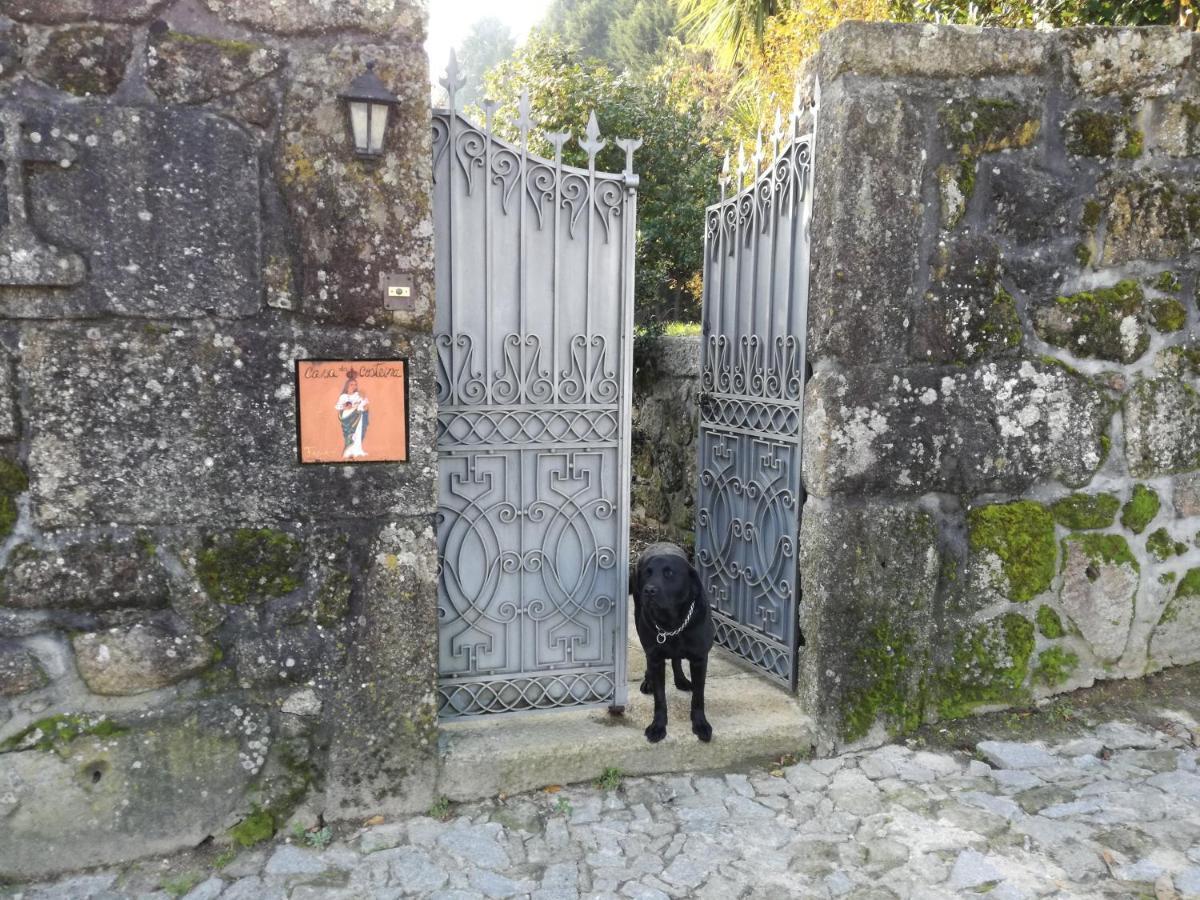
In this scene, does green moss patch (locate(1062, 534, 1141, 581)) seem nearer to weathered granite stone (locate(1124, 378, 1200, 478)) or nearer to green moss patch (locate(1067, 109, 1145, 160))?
weathered granite stone (locate(1124, 378, 1200, 478))

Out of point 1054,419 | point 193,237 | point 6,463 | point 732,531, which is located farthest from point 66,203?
point 1054,419

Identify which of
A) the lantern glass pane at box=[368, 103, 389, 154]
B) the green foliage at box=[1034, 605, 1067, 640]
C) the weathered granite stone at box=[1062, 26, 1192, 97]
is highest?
the weathered granite stone at box=[1062, 26, 1192, 97]

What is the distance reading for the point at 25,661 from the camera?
2.62 metres

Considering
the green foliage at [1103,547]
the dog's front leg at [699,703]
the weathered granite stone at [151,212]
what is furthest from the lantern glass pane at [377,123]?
the green foliage at [1103,547]

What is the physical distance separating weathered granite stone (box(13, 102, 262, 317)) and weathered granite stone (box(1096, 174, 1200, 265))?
318 centimetres

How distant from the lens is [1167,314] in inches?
139

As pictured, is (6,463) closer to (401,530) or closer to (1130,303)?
(401,530)

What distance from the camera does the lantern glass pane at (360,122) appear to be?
2.64 meters

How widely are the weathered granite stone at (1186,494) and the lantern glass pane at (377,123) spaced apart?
11.3 ft

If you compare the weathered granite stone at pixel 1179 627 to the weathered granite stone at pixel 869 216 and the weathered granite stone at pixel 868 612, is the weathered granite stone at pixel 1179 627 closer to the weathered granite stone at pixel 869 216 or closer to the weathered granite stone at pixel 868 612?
the weathered granite stone at pixel 868 612

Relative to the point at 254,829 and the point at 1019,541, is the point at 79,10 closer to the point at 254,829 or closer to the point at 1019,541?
the point at 254,829

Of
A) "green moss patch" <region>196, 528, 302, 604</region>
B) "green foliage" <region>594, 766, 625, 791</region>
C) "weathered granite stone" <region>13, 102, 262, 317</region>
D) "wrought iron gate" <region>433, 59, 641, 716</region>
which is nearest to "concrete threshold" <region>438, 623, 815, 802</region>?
"green foliage" <region>594, 766, 625, 791</region>

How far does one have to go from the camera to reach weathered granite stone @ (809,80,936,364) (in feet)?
10.4

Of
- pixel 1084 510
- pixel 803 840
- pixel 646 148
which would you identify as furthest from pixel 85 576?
pixel 646 148
